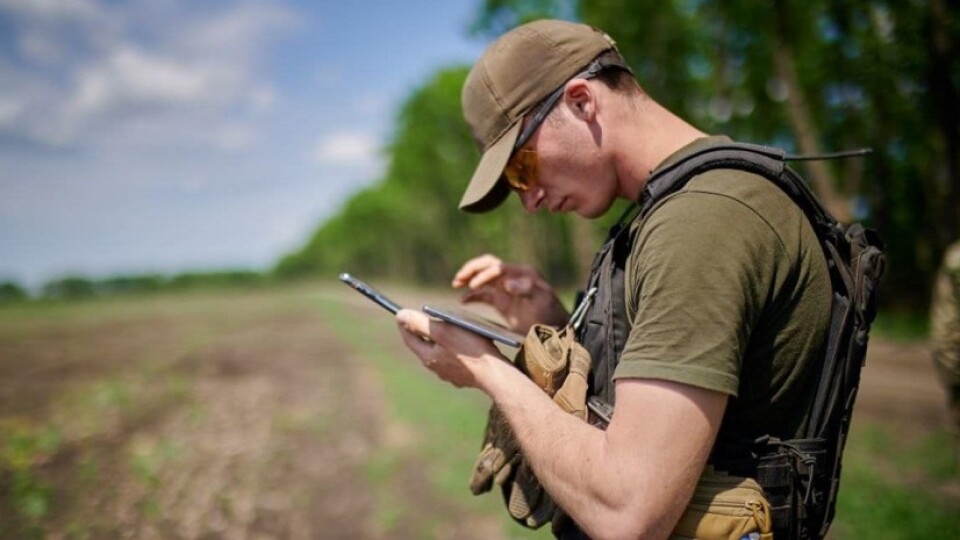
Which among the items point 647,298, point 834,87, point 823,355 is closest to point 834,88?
point 834,87

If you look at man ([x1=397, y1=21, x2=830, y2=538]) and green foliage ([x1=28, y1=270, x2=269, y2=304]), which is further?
green foliage ([x1=28, y1=270, x2=269, y2=304])

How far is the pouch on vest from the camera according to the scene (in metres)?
1.70

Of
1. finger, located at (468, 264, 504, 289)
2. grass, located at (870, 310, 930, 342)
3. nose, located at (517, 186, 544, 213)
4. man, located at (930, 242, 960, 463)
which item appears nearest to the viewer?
nose, located at (517, 186, 544, 213)

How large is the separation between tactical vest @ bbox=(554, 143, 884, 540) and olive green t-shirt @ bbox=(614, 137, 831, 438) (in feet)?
0.14

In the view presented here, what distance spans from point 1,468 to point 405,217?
48632 mm

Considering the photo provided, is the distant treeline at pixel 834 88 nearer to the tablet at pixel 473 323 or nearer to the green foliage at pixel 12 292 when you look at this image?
the tablet at pixel 473 323

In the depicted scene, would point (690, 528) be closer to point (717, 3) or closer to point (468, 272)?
point (468, 272)

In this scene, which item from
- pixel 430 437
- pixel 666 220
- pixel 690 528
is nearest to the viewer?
pixel 666 220

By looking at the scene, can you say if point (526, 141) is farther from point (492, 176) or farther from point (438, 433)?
point (438, 433)

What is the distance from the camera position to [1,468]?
24.5 ft

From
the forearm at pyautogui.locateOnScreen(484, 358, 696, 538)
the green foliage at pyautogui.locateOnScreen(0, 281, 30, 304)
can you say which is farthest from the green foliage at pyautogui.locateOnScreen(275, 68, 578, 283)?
the green foliage at pyautogui.locateOnScreen(0, 281, 30, 304)

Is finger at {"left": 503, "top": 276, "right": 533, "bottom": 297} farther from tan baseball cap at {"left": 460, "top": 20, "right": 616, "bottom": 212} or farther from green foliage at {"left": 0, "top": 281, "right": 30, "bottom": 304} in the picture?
green foliage at {"left": 0, "top": 281, "right": 30, "bottom": 304}

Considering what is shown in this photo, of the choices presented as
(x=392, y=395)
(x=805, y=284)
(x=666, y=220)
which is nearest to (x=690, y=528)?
(x=805, y=284)

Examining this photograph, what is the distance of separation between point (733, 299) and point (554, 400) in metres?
0.64
